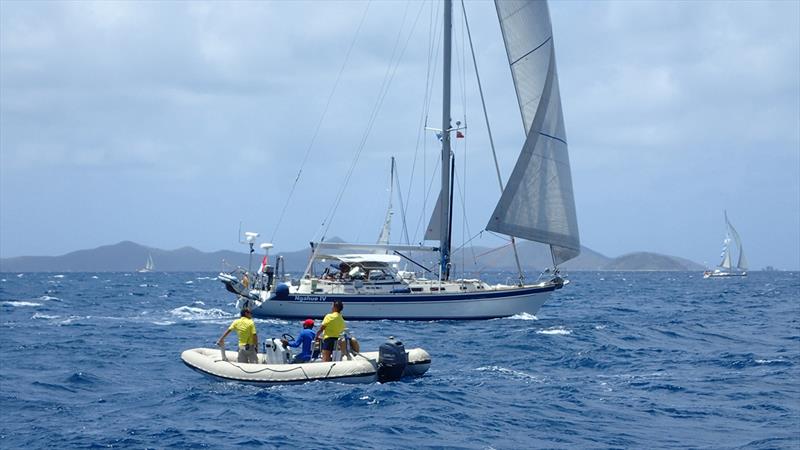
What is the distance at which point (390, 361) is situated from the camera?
18953 millimetres

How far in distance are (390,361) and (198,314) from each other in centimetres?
2632

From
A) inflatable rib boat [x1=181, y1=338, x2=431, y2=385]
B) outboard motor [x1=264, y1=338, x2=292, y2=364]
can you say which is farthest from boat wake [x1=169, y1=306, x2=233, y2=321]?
outboard motor [x1=264, y1=338, x2=292, y2=364]

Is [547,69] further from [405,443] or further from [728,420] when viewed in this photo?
[405,443]

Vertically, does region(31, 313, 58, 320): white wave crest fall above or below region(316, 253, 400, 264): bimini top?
below

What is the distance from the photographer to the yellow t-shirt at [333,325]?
1911 centimetres

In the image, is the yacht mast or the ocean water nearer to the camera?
the ocean water

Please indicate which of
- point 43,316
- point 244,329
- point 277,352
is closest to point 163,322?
point 43,316

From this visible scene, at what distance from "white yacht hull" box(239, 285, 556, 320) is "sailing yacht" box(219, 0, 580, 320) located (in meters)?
0.04

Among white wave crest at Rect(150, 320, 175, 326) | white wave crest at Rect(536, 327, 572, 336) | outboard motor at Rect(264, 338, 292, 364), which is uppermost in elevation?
outboard motor at Rect(264, 338, 292, 364)

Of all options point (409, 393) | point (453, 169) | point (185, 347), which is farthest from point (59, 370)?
point (453, 169)

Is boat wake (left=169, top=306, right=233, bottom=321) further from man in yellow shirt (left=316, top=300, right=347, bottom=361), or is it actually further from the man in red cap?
man in yellow shirt (left=316, top=300, right=347, bottom=361)

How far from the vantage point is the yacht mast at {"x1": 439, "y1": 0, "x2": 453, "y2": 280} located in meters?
37.1

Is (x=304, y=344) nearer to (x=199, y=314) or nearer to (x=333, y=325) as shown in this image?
(x=333, y=325)

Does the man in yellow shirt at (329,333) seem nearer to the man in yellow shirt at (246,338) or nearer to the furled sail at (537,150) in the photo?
the man in yellow shirt at (246,338)
